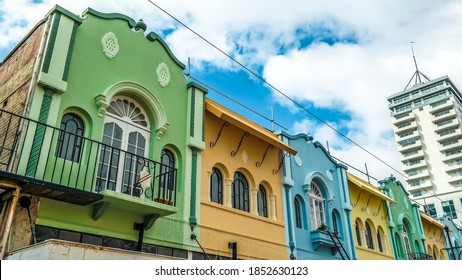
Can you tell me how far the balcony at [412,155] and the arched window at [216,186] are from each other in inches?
2800

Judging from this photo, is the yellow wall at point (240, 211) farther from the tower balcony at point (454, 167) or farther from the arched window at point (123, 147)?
the tower balcony at point (454, 167)

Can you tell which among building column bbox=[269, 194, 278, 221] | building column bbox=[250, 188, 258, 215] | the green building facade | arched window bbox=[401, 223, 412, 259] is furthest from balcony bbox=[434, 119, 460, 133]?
the green building facade

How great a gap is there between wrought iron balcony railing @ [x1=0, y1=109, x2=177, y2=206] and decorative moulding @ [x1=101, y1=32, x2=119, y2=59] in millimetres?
2619

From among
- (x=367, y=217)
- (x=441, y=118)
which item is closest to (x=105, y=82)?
(x=367, y=217)

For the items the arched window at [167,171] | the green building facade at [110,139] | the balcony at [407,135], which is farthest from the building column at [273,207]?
the balcony at [407,135]

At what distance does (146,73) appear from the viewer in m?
12.4

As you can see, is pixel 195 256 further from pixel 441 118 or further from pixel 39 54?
pixel 441 118

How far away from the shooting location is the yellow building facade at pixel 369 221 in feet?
65.0

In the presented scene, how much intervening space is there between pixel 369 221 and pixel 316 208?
16.1ft

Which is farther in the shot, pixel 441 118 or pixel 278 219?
pixel 441 118

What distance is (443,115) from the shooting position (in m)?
75.1

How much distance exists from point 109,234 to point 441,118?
251 feet

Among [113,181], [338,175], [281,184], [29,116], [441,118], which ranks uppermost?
[441,118]

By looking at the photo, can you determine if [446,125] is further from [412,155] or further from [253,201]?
[253,201]
